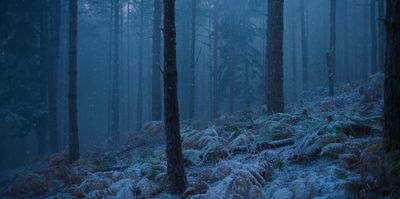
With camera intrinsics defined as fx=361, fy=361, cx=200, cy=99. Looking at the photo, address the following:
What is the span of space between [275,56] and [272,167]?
615cm

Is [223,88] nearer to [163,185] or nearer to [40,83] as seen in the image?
[40,83]

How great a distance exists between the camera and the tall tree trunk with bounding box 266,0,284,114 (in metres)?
12.1

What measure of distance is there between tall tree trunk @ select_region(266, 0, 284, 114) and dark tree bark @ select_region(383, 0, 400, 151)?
700 centimetres

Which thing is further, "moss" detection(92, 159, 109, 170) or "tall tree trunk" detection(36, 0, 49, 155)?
"tall tree trunk" detection(36, 0, 49, 155)

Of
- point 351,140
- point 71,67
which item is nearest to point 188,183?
point 351,140

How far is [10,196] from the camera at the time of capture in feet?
35.6

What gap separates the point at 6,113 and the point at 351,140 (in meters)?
23.5

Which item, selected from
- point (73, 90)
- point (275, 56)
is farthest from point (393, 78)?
point (73, 90)

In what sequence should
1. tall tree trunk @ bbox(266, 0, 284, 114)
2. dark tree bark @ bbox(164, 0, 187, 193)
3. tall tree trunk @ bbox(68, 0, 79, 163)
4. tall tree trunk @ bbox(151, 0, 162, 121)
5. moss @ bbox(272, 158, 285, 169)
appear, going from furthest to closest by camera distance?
1. tall tree trunk @ bbox(151, 0, 162, 121)
2. tall tree trunk @ bbox(68, 0, 79, 163)
3. tall tree trunk @ bbox(266, 0, 284, 114)
4. moss @ bbox(272, 158, 285, 169)
5. dark tree bark @ bbox(164, 0, 187, 193)

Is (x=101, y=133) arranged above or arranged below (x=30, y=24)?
below

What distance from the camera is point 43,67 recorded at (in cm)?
2592

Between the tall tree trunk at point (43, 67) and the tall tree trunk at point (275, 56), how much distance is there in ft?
61.0

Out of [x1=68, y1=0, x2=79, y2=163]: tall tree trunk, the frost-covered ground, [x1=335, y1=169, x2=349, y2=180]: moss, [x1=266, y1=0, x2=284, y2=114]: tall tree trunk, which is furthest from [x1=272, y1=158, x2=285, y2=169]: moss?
[x1=68, y1=0, x2=79, y2=163]: tall tree trunk

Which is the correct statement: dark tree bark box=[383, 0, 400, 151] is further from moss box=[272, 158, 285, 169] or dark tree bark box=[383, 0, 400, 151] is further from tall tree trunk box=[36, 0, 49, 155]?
tall tree trunk box=[36, 0, 49, 155]
